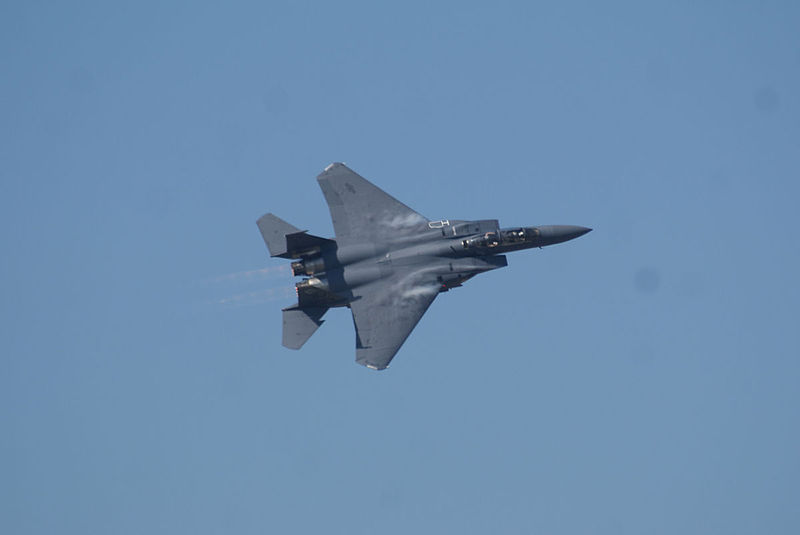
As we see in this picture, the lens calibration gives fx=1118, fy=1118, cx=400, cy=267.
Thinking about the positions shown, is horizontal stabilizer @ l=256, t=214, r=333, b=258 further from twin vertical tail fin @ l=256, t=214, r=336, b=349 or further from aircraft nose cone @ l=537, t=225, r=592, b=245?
aircraft nose cone @ l=537, t=225, r=592, b=245

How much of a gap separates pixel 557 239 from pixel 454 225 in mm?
5380

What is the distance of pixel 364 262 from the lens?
5506 cm

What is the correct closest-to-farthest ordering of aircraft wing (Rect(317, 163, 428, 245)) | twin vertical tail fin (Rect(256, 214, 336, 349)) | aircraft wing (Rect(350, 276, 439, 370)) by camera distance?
aircraft wing (Rect(350, 276, 439, 370))
twin vertical tail fin (Rect(256, 214, 336, 349))
aircraft wing (Rect(317, 163, 428, 245))

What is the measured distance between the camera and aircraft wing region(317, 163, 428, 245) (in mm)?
55938

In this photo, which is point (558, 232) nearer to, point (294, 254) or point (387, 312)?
point (387, 312)

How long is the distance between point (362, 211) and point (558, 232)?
394 inches

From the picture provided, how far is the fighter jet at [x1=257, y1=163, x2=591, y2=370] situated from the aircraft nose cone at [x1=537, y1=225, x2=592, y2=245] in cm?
5

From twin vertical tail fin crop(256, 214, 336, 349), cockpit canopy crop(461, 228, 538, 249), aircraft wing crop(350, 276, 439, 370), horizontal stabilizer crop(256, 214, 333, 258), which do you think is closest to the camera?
aircraft wing crop(350, 276, 439, 370)

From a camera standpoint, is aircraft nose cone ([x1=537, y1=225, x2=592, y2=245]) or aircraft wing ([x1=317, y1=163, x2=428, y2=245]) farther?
aircraft nose cone ([x1=537, y1=225, x2=592, y2=245])

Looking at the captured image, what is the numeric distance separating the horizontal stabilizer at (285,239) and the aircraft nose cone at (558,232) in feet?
35.6

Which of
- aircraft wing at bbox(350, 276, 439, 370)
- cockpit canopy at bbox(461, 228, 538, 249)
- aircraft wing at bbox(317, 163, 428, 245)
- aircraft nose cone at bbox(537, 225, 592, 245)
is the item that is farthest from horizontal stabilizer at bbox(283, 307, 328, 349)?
aircraft nose cone at bbox(537, 225, 592, 245)

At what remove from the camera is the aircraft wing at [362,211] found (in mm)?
55938

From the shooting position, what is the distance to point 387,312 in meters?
54.6

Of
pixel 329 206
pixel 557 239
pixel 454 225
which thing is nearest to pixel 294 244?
pixel 329 206
